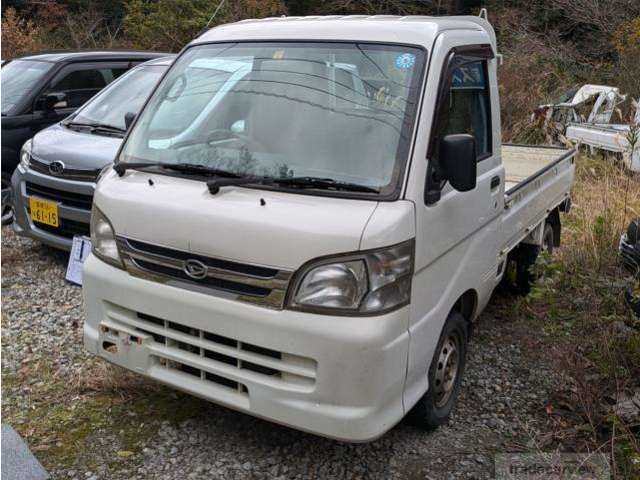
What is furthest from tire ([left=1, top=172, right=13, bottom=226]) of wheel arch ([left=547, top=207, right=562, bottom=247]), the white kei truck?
wheel arch ([left=547, top=207, right=562, bottom=247])

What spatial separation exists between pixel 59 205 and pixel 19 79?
101 inches

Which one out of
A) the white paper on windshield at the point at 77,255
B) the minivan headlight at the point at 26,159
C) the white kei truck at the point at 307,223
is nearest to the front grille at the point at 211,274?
the white kei truck at the point at 307,223

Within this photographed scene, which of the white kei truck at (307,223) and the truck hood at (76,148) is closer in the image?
the white kei truck at (307,223)

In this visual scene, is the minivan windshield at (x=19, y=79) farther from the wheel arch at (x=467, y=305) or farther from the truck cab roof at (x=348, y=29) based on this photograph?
the wheel arch at (x=467, y=305)

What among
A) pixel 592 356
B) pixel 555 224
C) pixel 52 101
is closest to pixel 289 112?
pixel 592 356

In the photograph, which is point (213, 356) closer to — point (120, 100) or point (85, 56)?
point (120, 100)

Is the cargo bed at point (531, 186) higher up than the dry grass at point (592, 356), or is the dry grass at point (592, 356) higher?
the cargo bed at point (531, 186)

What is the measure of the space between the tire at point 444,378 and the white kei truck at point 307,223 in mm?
14

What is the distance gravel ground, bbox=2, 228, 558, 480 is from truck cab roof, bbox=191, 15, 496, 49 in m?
1.94

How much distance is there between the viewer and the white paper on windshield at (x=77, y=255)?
14.3 feet

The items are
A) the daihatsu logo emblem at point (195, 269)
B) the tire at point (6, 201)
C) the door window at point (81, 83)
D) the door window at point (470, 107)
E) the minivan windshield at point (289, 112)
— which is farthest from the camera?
the door window at point (81, 83)

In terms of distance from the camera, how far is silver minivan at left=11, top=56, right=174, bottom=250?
16.5ft

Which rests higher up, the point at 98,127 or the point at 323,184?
the point at 323,184

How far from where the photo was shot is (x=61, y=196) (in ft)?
16.9
